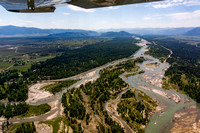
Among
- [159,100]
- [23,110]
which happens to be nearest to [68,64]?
[23,110]

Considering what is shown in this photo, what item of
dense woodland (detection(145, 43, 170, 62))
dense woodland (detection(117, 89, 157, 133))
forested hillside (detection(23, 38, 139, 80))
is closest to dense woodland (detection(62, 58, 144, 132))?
dense woodland (detection(117, 89, 157, 133))

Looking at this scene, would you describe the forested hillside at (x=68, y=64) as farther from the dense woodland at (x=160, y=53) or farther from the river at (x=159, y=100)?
the dense woodland at (x=160, y=53)

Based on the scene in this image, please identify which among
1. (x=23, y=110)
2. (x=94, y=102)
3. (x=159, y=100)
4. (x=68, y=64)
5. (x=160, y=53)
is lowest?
(x=23, y=110)

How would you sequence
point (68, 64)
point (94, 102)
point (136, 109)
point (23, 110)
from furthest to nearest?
point (68, 64) < point (94, 102) < point (136, 109) < point (23, 110)

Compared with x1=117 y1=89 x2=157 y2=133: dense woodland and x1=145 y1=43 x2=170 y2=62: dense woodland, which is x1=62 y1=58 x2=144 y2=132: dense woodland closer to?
x1=117 y1=89 x2=157 y2=133: dense woodland

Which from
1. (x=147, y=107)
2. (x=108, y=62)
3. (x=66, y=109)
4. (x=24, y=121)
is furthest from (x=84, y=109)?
(x=108, y=62)

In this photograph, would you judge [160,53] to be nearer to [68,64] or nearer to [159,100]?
[159,100]

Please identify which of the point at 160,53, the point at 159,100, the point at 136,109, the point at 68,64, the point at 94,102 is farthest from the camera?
the point at 160,53

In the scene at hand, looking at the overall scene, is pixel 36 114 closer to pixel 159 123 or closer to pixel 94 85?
pixel 94 85

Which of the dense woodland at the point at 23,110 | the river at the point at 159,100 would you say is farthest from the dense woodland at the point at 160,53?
the dense woodland at the point at 23,110
